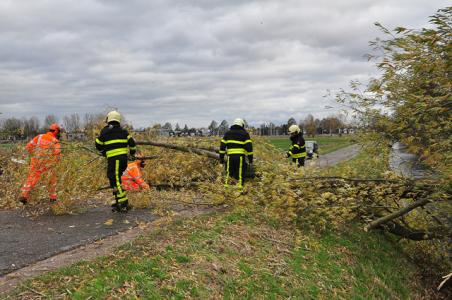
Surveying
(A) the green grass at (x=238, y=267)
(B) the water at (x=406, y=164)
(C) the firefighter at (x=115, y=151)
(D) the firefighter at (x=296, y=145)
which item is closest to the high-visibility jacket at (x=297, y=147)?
(D) the firefighter at (x=296, y=145)

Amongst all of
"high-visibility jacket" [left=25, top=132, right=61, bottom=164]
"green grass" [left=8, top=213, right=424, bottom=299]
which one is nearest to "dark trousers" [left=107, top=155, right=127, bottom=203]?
"high-visibility jacket" [left=25, top=132, right=61, bottom=164]

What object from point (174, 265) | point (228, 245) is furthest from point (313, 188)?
point (174, 265)

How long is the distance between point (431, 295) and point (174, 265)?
4.92 m

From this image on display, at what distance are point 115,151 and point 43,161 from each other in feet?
5.35

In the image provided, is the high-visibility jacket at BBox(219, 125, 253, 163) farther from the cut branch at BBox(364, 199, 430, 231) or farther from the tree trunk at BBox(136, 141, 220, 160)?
the cut branch at BBox(364, 199, 430, 231)

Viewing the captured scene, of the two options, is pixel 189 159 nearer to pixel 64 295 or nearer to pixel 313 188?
pixel 313 188

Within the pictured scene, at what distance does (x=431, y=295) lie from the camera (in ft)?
21.9

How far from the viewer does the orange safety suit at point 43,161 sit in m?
7.32

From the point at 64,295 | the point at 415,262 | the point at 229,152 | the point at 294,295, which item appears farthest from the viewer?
the point at 229,152

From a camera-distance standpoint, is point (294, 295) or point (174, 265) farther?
point (294, 295)

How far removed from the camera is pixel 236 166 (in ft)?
26.3

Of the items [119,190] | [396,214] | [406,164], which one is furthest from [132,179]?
[406,164]

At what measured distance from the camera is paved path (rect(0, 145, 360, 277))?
Answer: 15.0 feet

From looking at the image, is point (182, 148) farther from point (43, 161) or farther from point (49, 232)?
point (49, 232)
